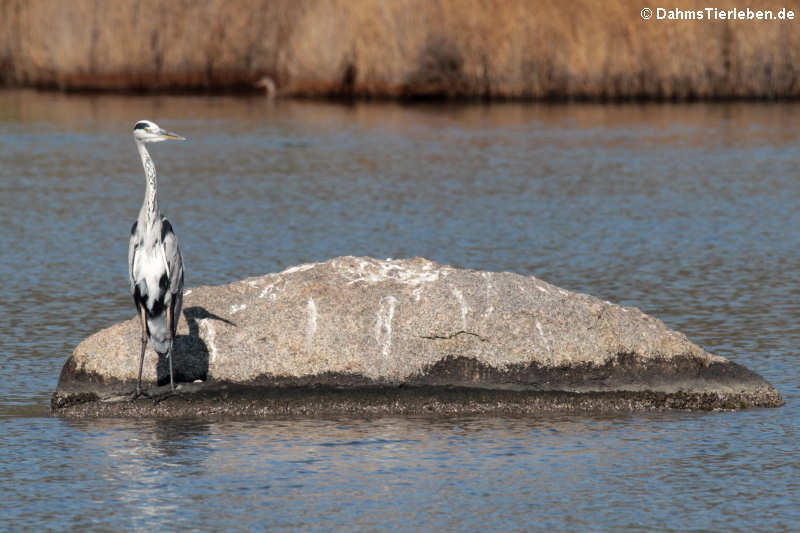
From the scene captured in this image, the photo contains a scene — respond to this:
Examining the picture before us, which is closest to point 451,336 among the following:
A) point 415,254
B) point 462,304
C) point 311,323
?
point 462,304

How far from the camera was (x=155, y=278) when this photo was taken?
1011cm

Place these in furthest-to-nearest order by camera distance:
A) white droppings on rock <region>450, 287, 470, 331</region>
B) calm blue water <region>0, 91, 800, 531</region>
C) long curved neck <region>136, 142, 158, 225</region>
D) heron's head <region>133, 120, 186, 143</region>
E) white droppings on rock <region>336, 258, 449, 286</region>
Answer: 1. white droppings on rock <region>336, 258, 449, 286</region>
2. heron's head <region>133, 120, 186, 143</region>
3. white droppings on rock <region>450, 287, 470, 331</region>
4. long curved neck <region>136, 142, 158, 225</region>
5. calm blue water <region>0, 91, 800, 531</region>

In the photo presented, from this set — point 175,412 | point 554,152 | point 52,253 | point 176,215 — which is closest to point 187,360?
point 175,412

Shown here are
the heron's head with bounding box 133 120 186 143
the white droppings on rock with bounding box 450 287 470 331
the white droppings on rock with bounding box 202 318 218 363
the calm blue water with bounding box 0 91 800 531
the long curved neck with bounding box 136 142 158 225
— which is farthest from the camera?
the heron's head with bounding box 133 120 186 143

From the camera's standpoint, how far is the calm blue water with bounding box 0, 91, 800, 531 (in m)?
8.45

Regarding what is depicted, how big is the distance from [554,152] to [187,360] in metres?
17.7

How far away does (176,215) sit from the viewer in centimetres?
2077

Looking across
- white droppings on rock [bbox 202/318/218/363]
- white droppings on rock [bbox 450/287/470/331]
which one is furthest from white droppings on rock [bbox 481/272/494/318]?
white droppings on rock [bbox 202/318/218/363]

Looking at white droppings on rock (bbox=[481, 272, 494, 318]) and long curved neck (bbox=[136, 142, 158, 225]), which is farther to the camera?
white droppings on rock (bbox=[481, 272, 494, 318])

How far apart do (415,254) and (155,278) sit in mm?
7740

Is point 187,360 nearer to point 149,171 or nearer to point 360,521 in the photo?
point 149,171

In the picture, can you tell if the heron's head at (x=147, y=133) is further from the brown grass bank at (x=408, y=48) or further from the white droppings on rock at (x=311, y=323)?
the brown grass bank at (x=408, y=48)

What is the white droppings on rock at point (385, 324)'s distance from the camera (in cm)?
1038

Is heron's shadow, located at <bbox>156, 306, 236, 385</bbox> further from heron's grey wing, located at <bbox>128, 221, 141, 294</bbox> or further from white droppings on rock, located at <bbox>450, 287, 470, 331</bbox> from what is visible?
white droppings on rock, located at <bbox>450, 287, 470, 331</bbox>
